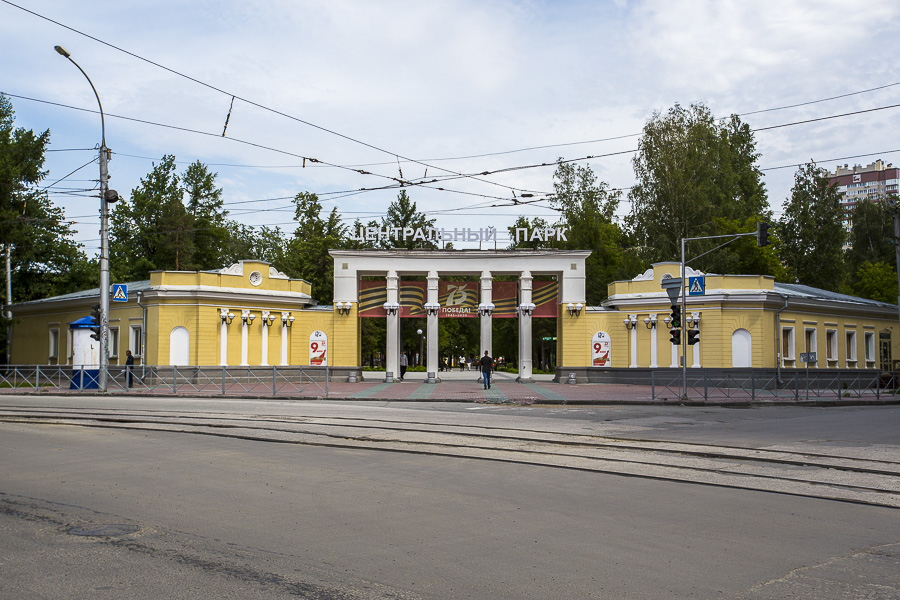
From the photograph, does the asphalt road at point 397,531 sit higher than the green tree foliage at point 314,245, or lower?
lower

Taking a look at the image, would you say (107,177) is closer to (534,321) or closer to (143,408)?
(143,408)

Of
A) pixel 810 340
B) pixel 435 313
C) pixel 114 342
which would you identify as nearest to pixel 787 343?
pixel 810 340

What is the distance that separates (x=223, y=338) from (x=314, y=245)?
86.7 ft

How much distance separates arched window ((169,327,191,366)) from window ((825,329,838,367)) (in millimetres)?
32846

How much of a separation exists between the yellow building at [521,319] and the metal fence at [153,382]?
3.60 meters

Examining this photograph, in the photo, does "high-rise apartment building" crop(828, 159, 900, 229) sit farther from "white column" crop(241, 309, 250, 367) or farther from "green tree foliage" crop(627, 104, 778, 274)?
"white column" crop(241, 309, 250, 367)

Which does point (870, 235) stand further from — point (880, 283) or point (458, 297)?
point (458, 297)

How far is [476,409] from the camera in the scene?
23.4 m

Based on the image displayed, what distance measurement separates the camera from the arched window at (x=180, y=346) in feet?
122

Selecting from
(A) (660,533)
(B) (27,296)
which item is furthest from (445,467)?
(B) (27,296)

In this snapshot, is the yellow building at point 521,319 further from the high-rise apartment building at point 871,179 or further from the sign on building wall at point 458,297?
the high-rise apartment building at point 871,179

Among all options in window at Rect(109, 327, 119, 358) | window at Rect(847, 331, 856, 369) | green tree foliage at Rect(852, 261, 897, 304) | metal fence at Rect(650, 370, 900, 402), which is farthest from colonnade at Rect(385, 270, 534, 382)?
green tree foliage at Rect(852, 261, 897, 304)

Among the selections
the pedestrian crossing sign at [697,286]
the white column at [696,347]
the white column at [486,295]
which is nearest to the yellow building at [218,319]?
the white column at [486,295]

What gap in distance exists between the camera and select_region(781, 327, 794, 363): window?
38719 millimetres
